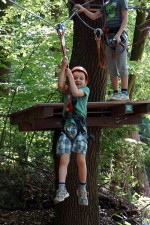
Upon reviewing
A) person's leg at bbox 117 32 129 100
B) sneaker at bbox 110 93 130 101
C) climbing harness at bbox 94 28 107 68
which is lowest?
sneaker at bbox 110 93 130 101

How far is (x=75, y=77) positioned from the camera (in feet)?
13.1

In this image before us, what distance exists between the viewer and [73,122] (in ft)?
12.8

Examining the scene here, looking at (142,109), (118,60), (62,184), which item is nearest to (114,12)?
(118,60)

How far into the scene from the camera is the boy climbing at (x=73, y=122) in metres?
3.80

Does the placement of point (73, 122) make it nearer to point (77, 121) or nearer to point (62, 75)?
point (77, 121)

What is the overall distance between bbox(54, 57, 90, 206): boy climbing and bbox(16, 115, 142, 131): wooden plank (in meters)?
0.90

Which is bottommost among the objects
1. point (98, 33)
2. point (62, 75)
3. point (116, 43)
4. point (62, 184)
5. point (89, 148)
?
point (62, 184)

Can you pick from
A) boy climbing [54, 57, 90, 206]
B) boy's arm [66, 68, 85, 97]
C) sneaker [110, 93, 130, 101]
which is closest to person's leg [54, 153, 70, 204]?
boy climbing [54, 57, 90, 206]

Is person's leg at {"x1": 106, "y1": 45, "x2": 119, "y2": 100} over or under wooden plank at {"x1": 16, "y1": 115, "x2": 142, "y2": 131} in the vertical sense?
over

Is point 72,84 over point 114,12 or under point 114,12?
under

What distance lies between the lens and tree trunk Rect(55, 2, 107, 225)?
559 cm

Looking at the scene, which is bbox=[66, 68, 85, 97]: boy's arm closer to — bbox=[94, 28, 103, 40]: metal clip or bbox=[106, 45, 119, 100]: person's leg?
bbox=[94, 28, 103, 40]: metal clip

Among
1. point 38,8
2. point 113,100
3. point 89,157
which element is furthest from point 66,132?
point 38,8

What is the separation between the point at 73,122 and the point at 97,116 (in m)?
1.25
